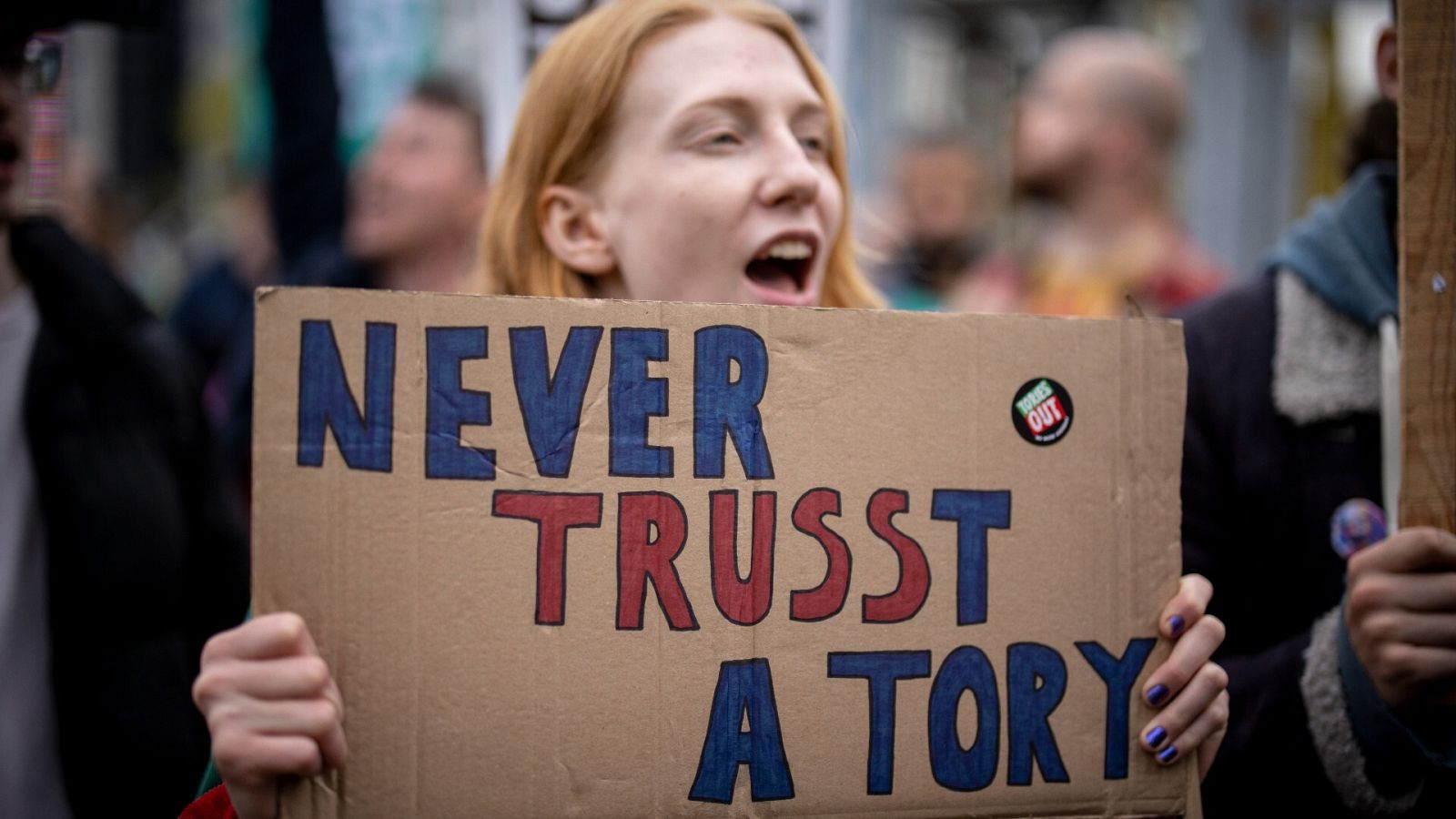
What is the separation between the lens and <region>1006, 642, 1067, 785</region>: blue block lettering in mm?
1511

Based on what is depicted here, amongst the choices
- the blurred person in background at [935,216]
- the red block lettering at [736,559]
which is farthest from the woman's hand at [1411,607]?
the blurred person in background at [935,216]

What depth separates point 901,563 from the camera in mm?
1515

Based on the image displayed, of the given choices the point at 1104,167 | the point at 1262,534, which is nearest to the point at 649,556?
the point at 1262,534

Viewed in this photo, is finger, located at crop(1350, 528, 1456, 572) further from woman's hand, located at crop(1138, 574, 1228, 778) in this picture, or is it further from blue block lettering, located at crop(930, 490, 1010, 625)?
blue block lettering, located at crop(930, 490, 1010, 625)

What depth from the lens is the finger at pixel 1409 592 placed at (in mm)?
1604

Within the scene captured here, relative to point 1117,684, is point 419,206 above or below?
above

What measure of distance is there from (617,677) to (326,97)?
2878 millimetres

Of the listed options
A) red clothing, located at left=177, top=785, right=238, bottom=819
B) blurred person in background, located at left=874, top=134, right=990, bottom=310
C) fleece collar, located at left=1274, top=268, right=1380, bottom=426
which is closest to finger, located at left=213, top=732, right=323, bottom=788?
red clothing, located at left=177, top=785, right=238, bottom=819

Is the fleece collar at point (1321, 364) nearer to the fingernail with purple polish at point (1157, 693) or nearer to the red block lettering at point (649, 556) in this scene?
the fingernail with purple polish at point (1157, 693)

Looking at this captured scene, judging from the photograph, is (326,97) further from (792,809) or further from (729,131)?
(792,809)

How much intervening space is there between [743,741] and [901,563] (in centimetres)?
26

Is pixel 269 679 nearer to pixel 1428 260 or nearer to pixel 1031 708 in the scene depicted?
pixel 1031 708

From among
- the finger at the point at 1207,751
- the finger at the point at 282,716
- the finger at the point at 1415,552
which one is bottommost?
the finger at the point at 1207,751

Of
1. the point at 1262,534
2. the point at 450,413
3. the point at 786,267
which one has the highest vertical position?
the point at 786,267
